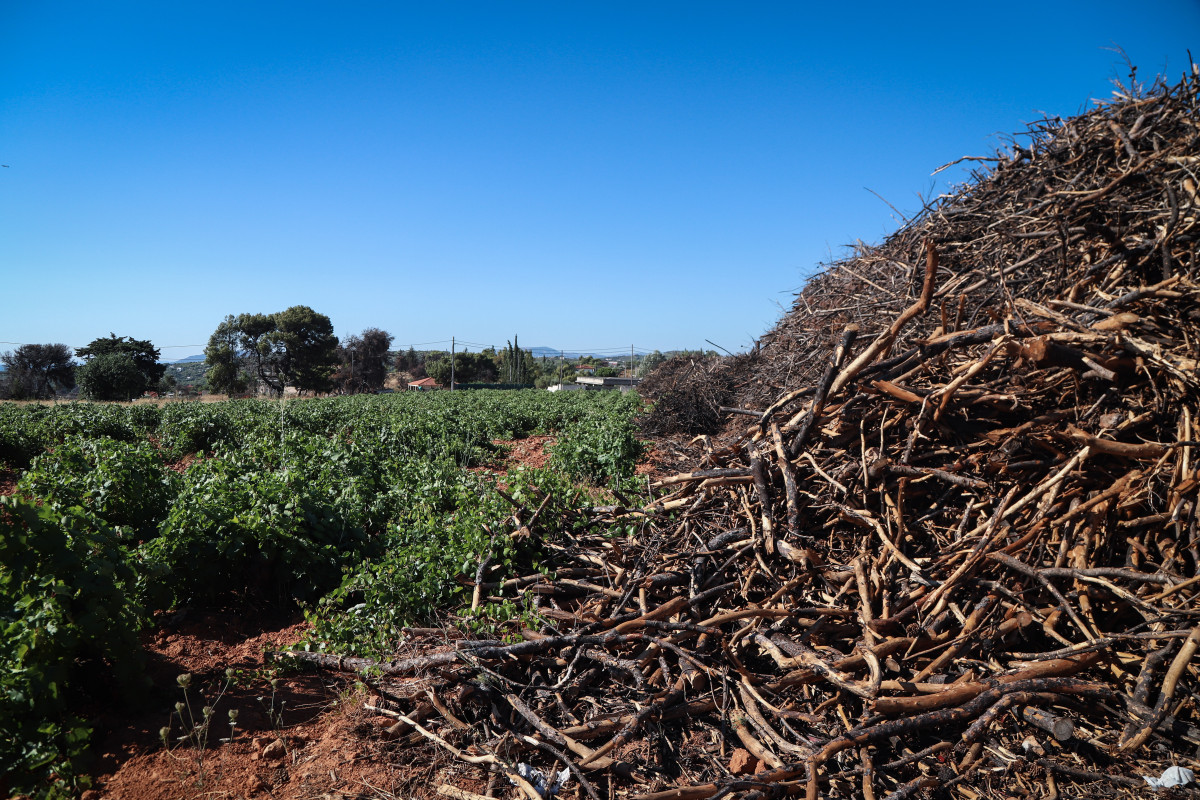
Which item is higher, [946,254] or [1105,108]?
[1105,108]

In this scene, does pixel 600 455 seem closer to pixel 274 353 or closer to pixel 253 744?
pixel 253 744

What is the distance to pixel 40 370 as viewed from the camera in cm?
3769

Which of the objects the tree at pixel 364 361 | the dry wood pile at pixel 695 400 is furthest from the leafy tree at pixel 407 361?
the dry wood pile at pixel 695 400

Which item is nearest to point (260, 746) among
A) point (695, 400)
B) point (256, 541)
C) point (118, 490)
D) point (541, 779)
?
point (541, 779)

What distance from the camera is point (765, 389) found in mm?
5867

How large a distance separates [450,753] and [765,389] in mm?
4221

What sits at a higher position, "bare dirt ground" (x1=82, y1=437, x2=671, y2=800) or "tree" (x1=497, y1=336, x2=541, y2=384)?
"tree" (x1=497, y1=336, x2=541, y2=384)

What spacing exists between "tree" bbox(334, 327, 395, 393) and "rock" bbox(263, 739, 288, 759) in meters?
48.8

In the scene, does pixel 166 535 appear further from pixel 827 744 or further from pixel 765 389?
pixel 765 389

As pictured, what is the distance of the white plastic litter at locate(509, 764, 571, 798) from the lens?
2.55 meters

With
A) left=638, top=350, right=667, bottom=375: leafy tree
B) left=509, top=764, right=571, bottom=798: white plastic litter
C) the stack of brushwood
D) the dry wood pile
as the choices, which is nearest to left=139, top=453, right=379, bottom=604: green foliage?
the stack of brushwood

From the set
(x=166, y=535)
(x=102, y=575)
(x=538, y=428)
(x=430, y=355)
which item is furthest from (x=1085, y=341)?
(x=430, y=355)

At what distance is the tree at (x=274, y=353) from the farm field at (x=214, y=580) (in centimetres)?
3845

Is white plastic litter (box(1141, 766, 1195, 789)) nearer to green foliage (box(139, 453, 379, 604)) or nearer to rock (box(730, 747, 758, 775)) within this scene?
rock (box(730, 747, 758, 775))
